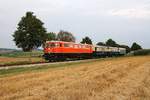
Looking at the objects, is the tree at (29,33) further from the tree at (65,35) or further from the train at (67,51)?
the tree at (65,35)

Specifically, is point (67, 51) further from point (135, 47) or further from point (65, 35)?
point (135, 47)

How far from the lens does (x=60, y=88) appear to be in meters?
14.6

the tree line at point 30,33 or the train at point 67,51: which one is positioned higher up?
the tree line at point 30,33

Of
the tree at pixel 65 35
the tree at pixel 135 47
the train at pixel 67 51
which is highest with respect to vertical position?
the tree at pixel 65 35

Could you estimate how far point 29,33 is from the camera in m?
93.0

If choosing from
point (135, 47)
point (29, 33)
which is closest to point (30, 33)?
point (29, 33)

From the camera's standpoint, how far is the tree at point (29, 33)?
90.9 m

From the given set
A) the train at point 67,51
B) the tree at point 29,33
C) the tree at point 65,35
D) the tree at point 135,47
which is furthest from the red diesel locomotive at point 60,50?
the tree at point 135,47

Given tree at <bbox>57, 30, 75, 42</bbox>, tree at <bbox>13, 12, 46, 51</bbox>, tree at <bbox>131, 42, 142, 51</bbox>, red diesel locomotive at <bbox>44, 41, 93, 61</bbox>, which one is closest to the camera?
red diesel locomotive at <bbox>44, 41, 93, 61</bbox>

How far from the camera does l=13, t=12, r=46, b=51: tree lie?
90.9m

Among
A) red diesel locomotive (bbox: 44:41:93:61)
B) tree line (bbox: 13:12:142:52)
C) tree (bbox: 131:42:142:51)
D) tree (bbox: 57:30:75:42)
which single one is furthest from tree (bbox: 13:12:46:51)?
tree (bbox: 131:42:142:51)

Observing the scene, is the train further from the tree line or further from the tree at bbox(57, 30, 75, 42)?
the tree at bbox(57, 30, 75, 42)

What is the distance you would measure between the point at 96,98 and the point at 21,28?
278 ft

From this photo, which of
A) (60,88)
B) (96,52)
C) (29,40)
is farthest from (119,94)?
(29,40)
